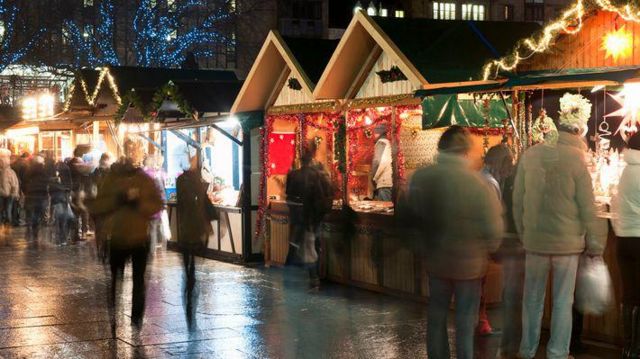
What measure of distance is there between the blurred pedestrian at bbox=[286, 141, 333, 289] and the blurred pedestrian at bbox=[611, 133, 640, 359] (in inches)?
202

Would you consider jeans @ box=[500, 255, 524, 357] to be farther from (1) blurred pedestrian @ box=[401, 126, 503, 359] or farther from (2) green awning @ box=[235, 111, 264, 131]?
(2) green awning @ box=[235, 111, 264, 131]

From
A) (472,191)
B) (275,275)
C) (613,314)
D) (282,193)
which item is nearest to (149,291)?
(275,275)

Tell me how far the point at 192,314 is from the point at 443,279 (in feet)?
14.2

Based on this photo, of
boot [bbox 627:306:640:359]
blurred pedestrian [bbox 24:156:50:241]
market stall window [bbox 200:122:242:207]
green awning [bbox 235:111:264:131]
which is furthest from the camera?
blurred pedestrian [bbox 24:156:50:241]

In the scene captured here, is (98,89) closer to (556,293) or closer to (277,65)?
(277,65)

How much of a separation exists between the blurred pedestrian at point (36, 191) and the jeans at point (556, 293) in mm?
14333

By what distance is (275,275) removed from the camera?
14258mm

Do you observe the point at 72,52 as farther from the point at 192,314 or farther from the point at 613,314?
the point at 613,314

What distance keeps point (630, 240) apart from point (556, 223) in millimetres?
803

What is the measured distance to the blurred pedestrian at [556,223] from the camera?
7367mm

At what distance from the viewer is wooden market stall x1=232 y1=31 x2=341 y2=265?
47.2ft

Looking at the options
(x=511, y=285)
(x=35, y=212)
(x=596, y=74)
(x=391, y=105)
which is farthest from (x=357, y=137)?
(x=35, y=212)

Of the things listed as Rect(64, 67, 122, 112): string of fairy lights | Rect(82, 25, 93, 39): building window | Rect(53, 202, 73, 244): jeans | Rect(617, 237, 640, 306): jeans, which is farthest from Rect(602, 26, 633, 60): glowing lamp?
Rect(82, 25, 93, 39): building window

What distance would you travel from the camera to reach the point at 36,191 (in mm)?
20234
